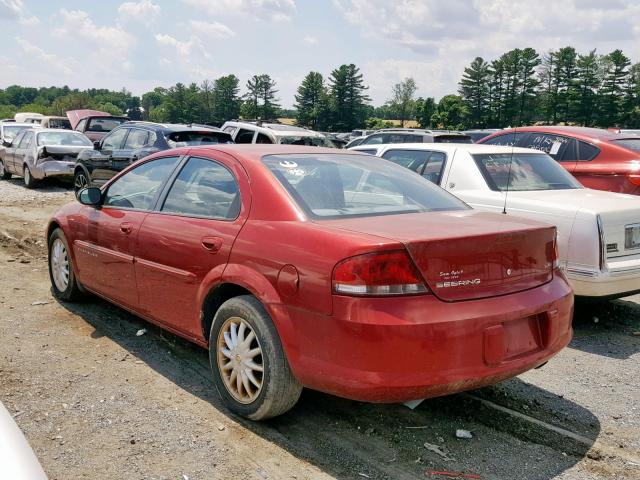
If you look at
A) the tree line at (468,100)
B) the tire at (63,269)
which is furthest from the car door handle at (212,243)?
the tree line at (468,100)

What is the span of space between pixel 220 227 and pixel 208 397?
1.05 m

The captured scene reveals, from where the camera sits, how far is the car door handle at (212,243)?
3773 millimetres

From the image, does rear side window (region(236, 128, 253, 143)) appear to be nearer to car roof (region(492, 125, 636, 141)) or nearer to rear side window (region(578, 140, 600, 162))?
car roof (region(492, 125, 636, 141))

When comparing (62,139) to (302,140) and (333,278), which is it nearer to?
(302,140)

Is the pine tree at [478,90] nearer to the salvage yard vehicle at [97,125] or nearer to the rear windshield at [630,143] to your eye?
the salvage yard vehicle at [97,125]

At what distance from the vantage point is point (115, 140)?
1297cm

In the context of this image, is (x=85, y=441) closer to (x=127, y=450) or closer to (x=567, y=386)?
(x=127, y=450)

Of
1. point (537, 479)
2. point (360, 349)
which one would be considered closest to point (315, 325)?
point (360, 349)

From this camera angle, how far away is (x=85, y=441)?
331cm

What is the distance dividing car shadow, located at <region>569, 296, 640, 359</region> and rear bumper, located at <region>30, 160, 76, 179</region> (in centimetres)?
1253

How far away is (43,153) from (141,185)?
11.8 m

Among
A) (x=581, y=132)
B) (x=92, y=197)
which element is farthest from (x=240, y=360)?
(x=581, y=132)

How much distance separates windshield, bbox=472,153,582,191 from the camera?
617 cm

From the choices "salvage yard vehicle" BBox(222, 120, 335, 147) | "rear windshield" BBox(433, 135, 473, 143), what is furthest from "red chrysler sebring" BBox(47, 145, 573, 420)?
"rear windshield" BBox(433, 135, 473, 143)
